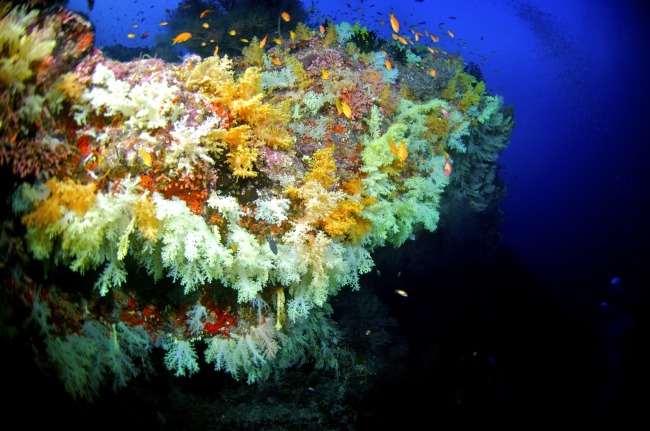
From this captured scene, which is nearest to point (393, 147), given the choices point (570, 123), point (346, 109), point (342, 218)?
point (346, 109)

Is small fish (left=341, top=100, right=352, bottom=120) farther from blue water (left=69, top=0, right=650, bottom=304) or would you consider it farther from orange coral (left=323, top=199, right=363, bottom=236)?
blue water (left=69, top=0, right=650, bottom=304)

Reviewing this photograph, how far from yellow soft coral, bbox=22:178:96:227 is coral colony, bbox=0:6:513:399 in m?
0.01

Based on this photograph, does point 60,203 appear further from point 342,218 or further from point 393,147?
point 393,147

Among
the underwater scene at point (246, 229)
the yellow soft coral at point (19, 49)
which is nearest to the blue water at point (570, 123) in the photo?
the underwater scene at point (246, 229)

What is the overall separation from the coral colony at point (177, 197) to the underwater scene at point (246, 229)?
2 centimetres

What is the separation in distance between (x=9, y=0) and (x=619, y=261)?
3504cm

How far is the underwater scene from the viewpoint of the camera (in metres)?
2.63

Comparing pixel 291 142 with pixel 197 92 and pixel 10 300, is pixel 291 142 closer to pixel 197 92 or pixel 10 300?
pixel 197 92

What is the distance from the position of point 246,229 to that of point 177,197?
0.72 metres

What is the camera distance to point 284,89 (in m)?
4.86

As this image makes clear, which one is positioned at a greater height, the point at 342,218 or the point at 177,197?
the point at 177,197

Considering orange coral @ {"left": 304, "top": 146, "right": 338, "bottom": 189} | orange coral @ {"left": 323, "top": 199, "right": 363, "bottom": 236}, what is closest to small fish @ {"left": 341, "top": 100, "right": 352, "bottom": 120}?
orange coral @ {"left": 304, "top": 146, "right": 338, "bottom": 189}

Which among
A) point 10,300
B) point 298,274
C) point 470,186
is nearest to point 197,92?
point 298,274

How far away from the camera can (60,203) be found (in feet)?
8.09
